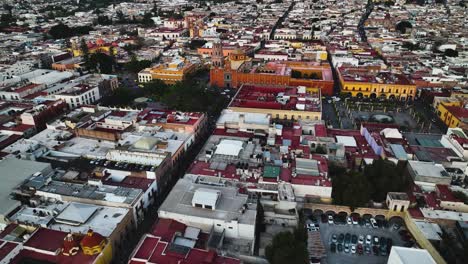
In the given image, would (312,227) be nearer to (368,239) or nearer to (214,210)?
(368,239)

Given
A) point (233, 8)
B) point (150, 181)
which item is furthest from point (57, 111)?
point (233, 8)

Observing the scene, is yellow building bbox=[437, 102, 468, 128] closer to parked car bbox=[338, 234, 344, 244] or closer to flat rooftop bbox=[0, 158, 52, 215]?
parked car bbox=[338, 234, 344, 244]

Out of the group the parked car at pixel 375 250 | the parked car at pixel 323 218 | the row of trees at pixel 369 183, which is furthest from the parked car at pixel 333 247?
the row of trees at pixel 369 183

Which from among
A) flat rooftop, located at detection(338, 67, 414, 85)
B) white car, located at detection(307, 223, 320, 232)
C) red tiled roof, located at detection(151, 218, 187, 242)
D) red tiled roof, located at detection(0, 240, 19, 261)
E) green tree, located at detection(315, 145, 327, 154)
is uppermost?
flat rooftop, located at detection(338, 67, 414, 85)

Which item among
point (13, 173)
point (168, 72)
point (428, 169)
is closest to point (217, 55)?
point (168, 72)

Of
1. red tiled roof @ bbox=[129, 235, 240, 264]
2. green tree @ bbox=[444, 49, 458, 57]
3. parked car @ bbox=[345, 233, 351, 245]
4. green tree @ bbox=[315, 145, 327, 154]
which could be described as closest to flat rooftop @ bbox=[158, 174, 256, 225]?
red tiled roof @ bbox=[129, 235, 240, 264]
